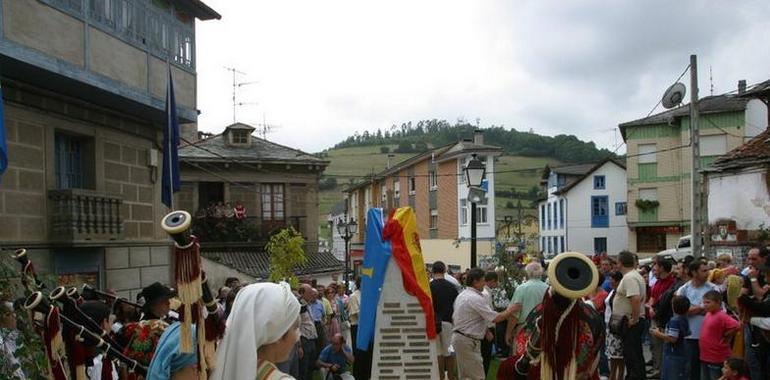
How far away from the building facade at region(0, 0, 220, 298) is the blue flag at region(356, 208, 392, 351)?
5703 mm

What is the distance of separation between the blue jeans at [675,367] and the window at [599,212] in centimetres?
4319

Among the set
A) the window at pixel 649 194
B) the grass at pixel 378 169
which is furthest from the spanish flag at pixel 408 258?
the grass at pixel 378 169

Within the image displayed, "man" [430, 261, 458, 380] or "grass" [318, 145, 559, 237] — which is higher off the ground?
"grass" [318, 145, 559, 237]

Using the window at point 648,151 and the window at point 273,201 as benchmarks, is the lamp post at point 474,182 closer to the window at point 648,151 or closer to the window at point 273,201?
the window at point 273,201

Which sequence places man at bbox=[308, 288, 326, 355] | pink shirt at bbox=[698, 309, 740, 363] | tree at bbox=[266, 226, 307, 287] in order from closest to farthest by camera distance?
pink shirt at bbox=[698, 309, 740, 363] < man at bbox=[308, 288, 326, 355] < tree at bbox=[266, 226, 307, 287]

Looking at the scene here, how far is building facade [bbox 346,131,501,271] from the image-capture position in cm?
4622

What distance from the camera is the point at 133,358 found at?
17.3 ft

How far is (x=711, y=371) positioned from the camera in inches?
359

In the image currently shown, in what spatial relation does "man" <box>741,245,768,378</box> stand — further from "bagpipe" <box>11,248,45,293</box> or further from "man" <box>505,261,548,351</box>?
"bagpipe" <box>11,248,45,293</box>

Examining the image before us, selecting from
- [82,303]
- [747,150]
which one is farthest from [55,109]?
[747,150]

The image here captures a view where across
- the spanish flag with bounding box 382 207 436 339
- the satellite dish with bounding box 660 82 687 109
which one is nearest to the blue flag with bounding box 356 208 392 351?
the spanish flag with bounding box 382 207 436 339

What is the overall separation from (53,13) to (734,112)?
36757 millimetres

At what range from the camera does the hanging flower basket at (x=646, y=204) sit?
4609cm

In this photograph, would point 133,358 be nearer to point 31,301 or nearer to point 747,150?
point 31,301
